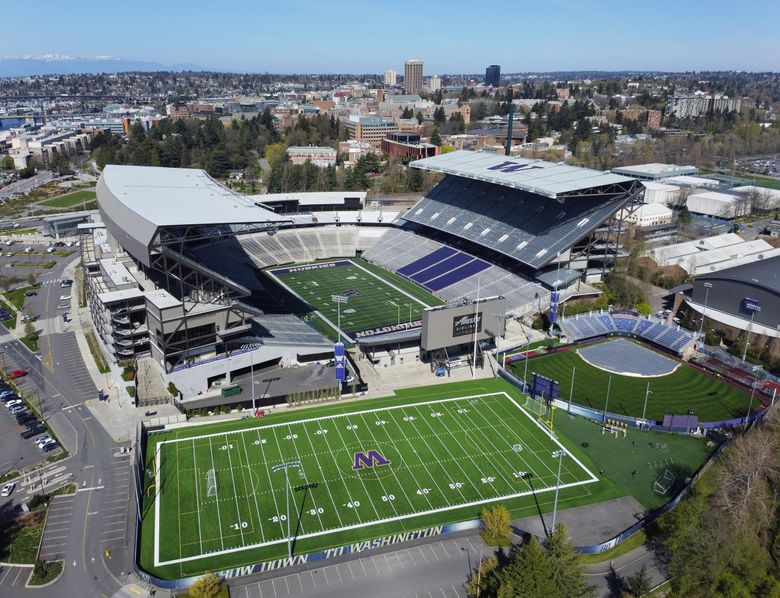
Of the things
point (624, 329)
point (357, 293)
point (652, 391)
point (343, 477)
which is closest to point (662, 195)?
point (624, 329)

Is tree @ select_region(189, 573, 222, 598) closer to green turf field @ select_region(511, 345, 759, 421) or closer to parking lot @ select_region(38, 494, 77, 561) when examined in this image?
parking lot @ select_region(38, 494, 77, 561)

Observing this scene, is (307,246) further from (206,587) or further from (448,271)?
(206,587)

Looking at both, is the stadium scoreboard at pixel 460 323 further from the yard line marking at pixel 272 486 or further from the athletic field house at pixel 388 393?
the yard line marking at pixel 272 486

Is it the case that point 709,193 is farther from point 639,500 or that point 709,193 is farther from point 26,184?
point 26,184

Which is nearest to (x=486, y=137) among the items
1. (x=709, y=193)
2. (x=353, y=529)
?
(x=709, y=193)

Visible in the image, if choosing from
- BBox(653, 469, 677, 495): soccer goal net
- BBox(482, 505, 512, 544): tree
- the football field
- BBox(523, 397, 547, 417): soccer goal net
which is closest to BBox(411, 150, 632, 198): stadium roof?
BBox(523, 397, 547, 417): soccer goal net
